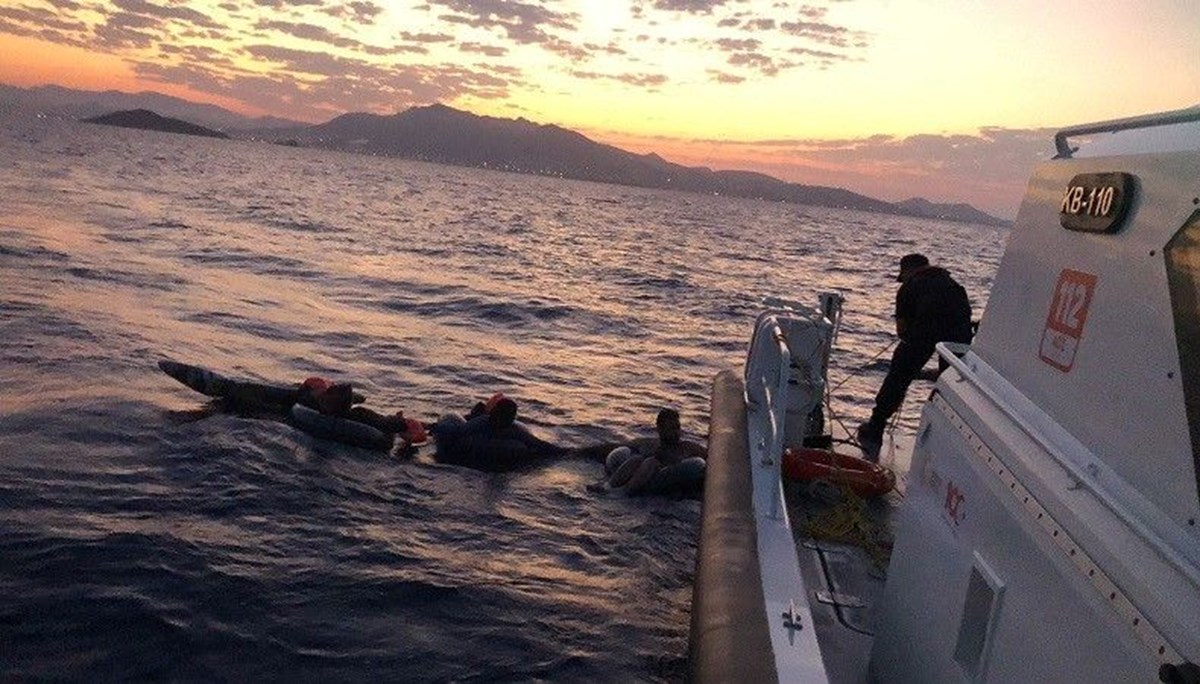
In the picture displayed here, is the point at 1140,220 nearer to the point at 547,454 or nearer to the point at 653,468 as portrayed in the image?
the point at 653,468

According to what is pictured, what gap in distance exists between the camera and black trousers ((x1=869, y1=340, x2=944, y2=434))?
943cm

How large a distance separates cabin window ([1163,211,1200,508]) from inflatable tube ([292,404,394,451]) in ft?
33.5

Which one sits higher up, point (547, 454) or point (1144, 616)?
point (1144, 616)

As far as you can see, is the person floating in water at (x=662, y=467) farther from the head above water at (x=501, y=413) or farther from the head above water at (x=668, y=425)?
the head above water at (x=501, y=413)

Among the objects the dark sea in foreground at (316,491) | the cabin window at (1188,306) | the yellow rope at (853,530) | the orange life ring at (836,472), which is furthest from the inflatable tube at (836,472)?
the cabin window at (1188,306)

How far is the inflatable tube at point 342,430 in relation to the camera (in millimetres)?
11914

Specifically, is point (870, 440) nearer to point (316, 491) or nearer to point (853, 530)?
point (853, 530)

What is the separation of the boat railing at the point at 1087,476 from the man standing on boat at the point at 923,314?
4.61 m

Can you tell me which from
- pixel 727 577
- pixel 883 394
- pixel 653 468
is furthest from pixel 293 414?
pixel 727 577

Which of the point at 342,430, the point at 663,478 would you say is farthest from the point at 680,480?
the point at 342,430

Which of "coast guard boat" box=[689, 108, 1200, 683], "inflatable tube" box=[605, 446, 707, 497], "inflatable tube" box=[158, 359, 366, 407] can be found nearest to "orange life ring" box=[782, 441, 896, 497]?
"coast guard boat" box=[689, 108, 1200, 683]

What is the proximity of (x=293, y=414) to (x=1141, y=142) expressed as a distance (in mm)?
10643

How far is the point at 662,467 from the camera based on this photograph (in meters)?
11.4

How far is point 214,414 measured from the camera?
12.4m
